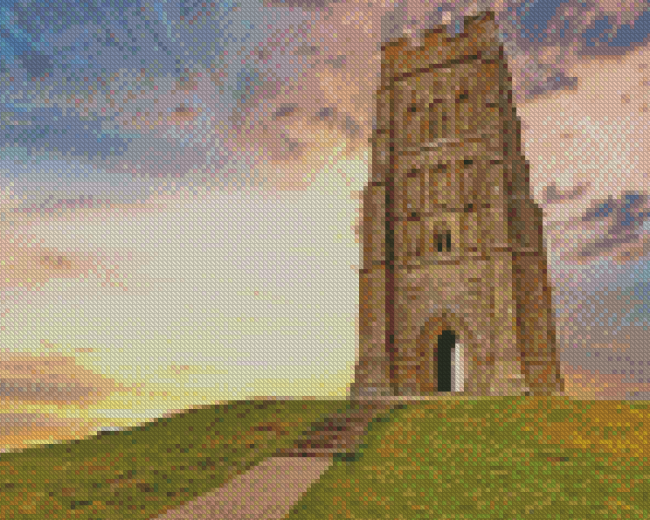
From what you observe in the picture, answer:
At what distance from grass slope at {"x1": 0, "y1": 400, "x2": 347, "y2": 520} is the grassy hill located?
0.05 metres

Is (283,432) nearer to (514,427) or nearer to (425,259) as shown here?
(514,427)

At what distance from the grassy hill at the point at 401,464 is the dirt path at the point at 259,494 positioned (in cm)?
41

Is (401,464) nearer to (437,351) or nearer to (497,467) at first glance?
(497,467)

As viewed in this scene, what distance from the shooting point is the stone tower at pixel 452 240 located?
Result: 28.0 metres

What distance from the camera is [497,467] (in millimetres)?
13117

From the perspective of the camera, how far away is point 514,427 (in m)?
16.4

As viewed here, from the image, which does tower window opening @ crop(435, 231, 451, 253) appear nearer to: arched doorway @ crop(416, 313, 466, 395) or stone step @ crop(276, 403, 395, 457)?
arched doorway @ crop(416, 313, 466, 395)

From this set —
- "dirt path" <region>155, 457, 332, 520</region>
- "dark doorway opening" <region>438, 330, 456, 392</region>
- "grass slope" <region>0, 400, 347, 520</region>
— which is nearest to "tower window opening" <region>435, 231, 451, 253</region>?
"dark doorway opening" <region>438, 330, 456, 392</region>

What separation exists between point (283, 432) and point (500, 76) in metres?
24.8

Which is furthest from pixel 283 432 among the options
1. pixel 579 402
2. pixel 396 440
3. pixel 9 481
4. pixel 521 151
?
pixel 521 151

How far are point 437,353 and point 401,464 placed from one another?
52.4 feet

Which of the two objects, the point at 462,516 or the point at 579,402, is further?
the point at 579,402

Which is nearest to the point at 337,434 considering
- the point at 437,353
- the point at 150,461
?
the point at 150,461

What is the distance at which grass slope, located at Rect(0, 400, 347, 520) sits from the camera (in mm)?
13430
